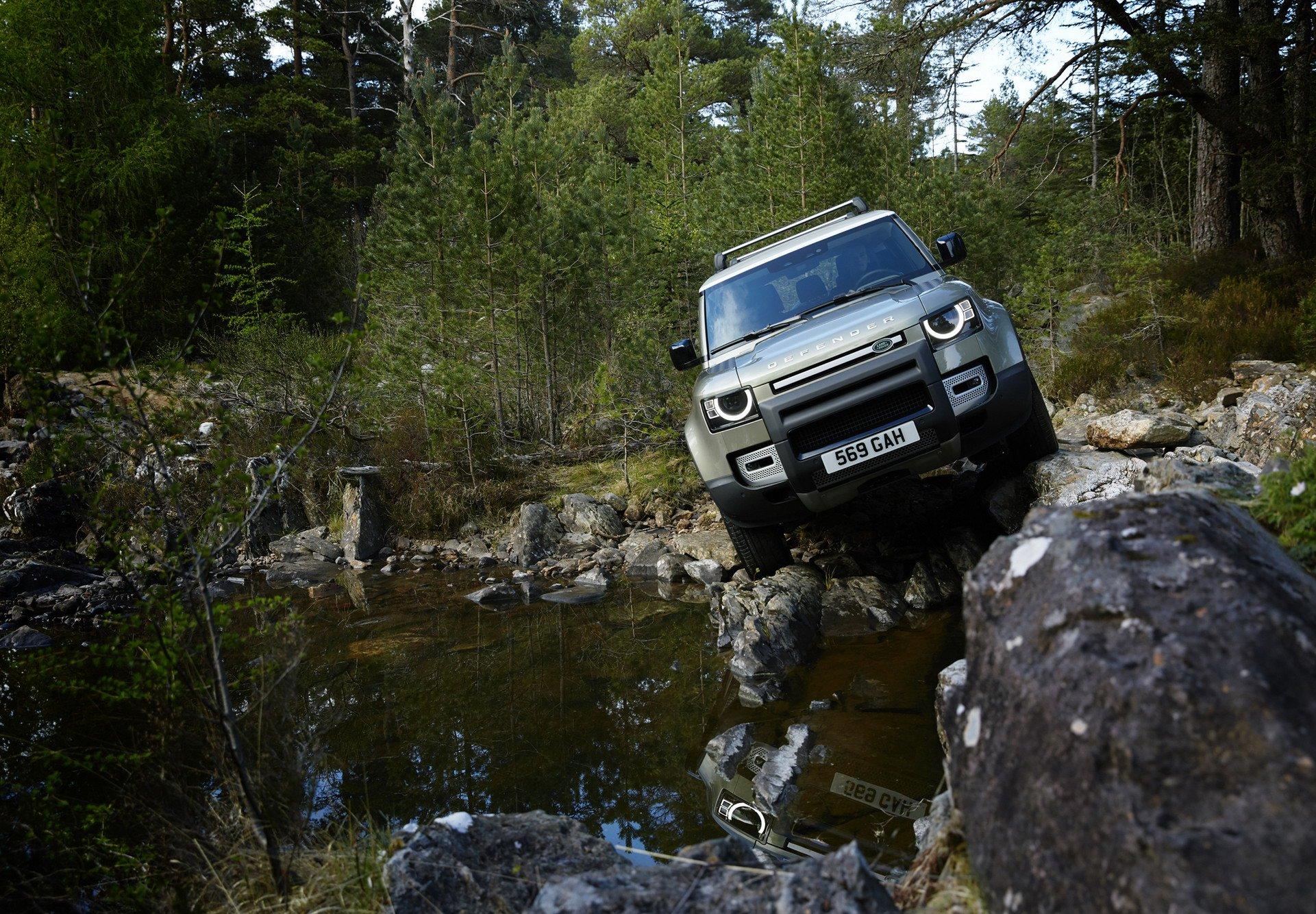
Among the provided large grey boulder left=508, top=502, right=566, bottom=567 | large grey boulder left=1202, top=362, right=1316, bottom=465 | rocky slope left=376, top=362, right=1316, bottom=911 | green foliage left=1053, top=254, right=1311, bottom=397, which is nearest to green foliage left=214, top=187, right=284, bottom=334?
rocky slope left=376, top=362, right=1316, bottom=911

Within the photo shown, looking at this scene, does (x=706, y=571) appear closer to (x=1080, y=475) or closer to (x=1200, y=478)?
(x=1080, y=475)

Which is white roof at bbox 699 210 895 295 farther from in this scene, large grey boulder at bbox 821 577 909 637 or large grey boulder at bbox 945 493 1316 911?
large grey boulder at bbox 945 493 1316 911

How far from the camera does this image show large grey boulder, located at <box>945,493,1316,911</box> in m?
1.47

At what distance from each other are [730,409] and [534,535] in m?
5.30

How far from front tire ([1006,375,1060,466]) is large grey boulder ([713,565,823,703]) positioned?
1647mm

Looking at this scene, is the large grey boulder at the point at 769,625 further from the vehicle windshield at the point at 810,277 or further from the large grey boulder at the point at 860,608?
the vehicle windshield at the point at 810,277

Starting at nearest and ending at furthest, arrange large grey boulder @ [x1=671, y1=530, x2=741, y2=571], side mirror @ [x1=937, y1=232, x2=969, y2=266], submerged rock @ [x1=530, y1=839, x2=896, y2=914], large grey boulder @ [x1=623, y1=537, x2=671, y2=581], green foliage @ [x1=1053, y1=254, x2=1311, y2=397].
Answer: submerged rock @ [x1=530, y1=839, x2=896, y2=914] → side mirror @ [x1=937, y1=232, x2=969, y2=266] → large grey boulder @ [x1=671, y1=530, x2=741, y2=571] → large grey boulder @ [x1=623, y1=537, x2=671, y2=581] → green foliage @ [x1=1053, y1=254, x2=1311, y2=397]

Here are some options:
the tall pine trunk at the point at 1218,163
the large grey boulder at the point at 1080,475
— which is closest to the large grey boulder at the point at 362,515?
the large grey boulder at the point at 1080,475

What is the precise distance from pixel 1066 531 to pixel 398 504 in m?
10.1

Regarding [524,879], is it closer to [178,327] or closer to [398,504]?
[398,504]

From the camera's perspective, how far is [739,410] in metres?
5.14

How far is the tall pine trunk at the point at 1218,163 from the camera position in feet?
39.0

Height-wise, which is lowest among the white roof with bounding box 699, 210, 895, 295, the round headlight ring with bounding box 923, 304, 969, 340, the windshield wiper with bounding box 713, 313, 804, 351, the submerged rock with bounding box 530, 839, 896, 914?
the submerged rock with bounding box 530, 839, 896, 914

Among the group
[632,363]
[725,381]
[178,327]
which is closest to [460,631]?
[725,381]
